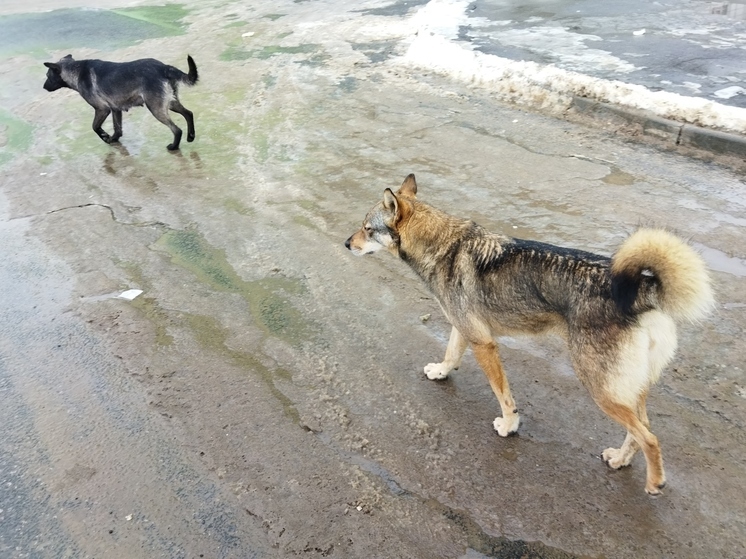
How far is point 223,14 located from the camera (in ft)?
55.0

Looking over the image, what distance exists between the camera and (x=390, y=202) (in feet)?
13.2

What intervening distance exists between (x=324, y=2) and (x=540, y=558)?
1759 cm

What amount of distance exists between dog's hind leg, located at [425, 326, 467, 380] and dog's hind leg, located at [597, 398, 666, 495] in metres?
1.11

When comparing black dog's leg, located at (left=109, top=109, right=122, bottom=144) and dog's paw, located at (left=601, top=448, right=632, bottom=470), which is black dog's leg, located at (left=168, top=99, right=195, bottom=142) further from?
dog's paw, located at (left=601, top=448, right=632, bottom=470)

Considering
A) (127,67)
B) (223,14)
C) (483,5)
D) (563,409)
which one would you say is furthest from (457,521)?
(223,14)

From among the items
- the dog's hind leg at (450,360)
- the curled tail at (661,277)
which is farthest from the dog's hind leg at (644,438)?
the dog's hind leg at (450,360)

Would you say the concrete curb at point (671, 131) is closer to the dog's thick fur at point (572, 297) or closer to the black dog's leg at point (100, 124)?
the dog's thick fur at point (572, 297)

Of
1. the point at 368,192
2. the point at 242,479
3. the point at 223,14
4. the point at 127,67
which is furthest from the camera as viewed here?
the point at 223,14

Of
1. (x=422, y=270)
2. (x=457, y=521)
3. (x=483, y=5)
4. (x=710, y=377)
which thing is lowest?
(x=457, y=521)

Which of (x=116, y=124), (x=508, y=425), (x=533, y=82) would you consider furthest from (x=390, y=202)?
(x=116, y=124)

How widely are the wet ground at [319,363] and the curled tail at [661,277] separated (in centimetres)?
111

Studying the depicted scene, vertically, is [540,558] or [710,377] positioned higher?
[710,377]

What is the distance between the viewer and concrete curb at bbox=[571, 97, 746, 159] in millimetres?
6734

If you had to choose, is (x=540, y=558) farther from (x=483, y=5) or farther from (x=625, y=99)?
(x=483, y=5)
